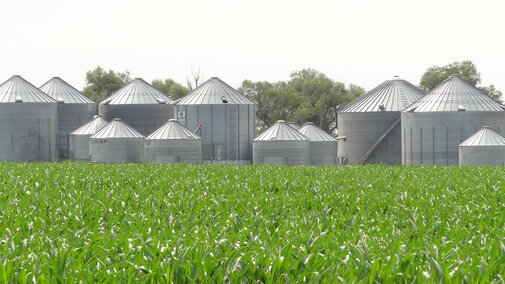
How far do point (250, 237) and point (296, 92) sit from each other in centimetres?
12098

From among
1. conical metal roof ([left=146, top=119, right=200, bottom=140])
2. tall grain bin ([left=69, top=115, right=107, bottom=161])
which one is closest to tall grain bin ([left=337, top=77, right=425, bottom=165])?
conical metal roof ([left=146, top=119, right=200, bottom=140])

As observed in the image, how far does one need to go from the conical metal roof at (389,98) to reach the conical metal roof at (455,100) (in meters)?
7.29

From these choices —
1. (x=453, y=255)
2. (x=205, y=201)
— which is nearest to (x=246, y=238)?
(x=453, y=255)

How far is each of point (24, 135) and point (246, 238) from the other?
6899cm

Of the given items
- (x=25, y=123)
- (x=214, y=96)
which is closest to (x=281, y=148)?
(x=214, y=96)

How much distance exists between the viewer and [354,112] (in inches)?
3250

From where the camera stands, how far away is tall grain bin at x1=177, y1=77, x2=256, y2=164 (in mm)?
77250

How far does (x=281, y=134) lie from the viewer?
74.2 metres

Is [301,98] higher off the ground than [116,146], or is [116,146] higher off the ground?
[301,98]

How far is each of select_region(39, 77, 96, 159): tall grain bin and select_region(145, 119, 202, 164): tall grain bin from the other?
14.9 metres

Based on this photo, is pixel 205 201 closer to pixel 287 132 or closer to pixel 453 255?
pixel 453 255

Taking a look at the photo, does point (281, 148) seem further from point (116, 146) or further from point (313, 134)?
point (116, 146)

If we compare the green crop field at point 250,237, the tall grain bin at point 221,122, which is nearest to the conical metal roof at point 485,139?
the tall grain bin at point 221,122

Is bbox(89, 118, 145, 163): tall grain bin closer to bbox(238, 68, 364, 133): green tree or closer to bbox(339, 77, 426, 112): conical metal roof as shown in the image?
bbox(339, 77, 426, 112): conical metal roof
